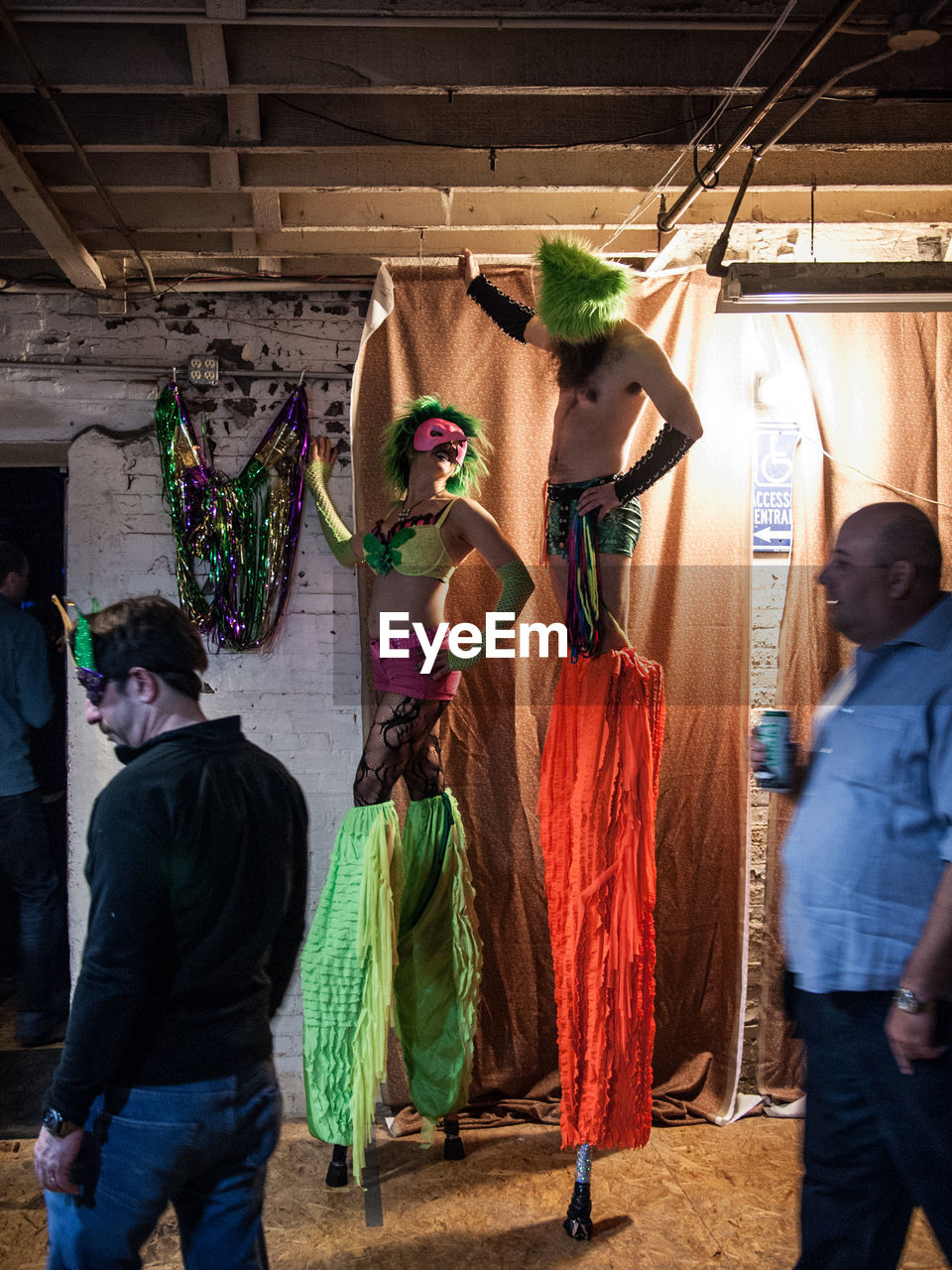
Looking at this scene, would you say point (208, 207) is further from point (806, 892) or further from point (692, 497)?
point (806, 892)

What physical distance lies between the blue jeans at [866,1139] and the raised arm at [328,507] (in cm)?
179

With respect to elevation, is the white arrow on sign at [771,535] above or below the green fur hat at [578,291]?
below

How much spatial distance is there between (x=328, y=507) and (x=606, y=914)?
144cm

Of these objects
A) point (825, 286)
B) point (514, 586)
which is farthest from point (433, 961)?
A: point (825, 286)

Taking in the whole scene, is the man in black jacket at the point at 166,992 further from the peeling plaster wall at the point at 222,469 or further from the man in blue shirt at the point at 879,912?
the peeling plaster wall at the point at 222,469

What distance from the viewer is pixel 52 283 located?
3.15 meters

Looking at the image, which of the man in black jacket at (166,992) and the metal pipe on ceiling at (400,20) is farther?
the metal pipe on ceiling at (400,20)

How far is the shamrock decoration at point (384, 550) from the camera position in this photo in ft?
9.01

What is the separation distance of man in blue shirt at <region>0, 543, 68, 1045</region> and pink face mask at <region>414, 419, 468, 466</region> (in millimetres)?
1496

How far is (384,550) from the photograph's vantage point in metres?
2.78

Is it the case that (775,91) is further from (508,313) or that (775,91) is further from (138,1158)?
(138,1158)

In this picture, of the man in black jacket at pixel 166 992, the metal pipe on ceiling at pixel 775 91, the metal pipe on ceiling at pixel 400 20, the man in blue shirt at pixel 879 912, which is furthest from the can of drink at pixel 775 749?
the metal pipe on ceiling at pixel 400 20

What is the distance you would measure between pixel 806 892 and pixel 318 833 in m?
1.87

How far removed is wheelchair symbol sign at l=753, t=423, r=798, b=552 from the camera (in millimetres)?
3252
